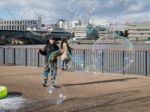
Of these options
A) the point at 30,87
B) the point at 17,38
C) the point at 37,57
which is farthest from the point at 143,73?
the point at 17,38

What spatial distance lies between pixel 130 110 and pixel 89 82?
638 cm

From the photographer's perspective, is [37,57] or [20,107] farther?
[37,57]

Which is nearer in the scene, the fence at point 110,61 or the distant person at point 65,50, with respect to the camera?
the distant person at point 65,50

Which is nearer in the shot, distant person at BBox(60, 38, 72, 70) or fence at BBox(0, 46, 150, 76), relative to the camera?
distant person at BBox(60, 38, 72, 70)

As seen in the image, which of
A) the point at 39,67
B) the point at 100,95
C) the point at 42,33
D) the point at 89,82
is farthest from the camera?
the point at 39,67

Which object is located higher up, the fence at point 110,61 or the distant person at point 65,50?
the distant person at point 65,50

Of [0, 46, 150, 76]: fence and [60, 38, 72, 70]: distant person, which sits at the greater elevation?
[60, 38, 72, 70]: distant person

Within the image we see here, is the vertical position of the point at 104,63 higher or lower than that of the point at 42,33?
lower

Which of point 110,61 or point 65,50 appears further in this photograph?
point 110,61

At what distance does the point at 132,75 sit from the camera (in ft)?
68.6

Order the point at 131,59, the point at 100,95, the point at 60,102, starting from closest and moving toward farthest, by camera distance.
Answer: the point at 60,102 → the point at 100,95 → the point at 131,59

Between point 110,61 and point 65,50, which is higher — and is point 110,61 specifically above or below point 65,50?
below

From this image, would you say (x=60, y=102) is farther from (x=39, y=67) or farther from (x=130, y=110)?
(x=39, y=67)

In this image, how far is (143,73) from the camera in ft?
67.9
